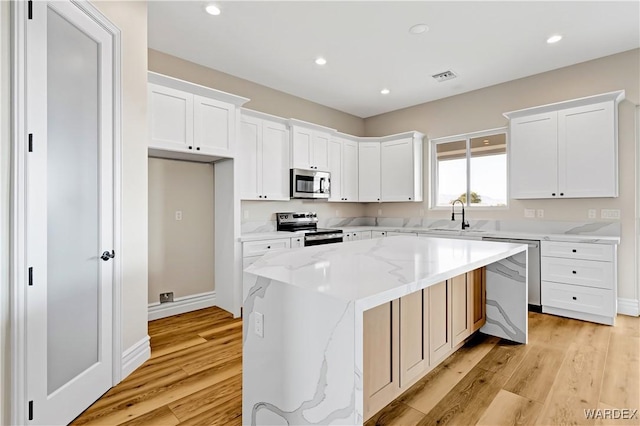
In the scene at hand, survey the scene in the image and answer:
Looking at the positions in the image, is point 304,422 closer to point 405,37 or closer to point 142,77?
point 142,77

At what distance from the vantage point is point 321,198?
4.90 metres

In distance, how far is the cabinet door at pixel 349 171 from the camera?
538 centimetres

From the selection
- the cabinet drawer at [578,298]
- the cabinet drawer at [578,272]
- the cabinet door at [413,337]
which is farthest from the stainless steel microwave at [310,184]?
the cabinet drawer at [578,298]

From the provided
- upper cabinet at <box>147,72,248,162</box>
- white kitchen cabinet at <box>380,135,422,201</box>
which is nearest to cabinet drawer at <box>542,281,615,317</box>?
white kitchen cabinet at <box>380,135,422,201</box>

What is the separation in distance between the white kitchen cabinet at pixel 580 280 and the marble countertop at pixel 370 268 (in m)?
1.48

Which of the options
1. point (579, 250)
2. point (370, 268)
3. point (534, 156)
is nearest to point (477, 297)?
point (579, 250)

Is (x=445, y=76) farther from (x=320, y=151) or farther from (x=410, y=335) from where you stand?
(x=410, y=335)

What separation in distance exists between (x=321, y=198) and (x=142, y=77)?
2.90m

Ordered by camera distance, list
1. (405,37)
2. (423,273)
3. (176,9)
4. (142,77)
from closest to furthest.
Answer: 1. (423,273)
2. (142,77)
3. (176,9)
4. (405,37)

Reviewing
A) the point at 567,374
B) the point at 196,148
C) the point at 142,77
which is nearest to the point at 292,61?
the point at 196,148

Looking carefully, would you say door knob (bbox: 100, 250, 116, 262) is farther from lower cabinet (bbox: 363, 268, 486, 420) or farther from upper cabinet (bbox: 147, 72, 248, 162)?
lower cabinet (bbox: 363, 268, 486, 420)

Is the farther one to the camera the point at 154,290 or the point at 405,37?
the point at 154,290

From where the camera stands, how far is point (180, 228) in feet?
12.3

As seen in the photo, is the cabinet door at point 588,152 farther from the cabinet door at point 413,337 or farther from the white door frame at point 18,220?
the white door frame at point 18,220
